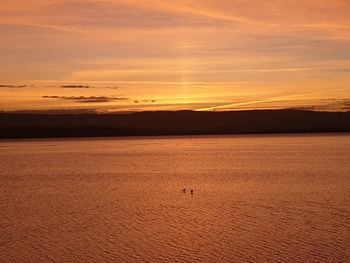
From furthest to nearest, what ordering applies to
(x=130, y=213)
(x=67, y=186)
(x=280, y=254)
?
(x=67, y=186), (x=130, y=213), (x=280, y=254)

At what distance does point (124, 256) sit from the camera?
732 inches

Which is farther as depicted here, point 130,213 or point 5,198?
point 5,198

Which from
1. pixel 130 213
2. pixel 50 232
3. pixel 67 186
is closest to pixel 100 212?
pixel 130 213

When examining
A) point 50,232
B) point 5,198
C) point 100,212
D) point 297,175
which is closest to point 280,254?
point 50,232

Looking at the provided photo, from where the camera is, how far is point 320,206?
27.1m

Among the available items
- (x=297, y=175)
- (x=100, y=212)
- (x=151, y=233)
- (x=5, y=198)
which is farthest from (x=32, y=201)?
(x=297, y=175)

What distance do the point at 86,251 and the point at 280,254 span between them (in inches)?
249

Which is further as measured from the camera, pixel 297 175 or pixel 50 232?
pixel 297 175

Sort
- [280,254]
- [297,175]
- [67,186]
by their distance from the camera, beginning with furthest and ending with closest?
[297,175] → [67,186] → [280,254]

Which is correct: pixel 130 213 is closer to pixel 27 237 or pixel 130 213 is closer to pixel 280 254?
pixel 27 237

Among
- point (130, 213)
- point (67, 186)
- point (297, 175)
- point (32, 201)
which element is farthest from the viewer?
point (297, 175)

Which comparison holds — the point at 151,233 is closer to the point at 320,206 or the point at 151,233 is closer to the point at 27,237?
the point at 27,237

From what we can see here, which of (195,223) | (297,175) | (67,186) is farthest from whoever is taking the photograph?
(297,175)

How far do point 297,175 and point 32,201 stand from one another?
22.0m
